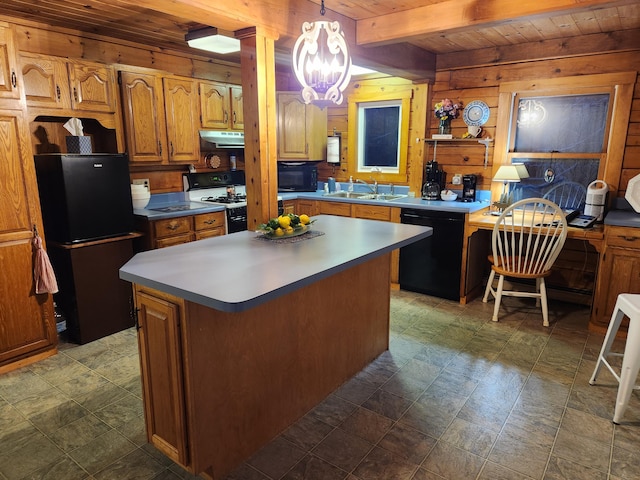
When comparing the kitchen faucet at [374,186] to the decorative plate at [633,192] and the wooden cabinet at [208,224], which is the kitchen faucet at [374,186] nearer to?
the wooden cabinet at [208,224]

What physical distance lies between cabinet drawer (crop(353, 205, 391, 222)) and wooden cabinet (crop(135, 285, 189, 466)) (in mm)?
2710

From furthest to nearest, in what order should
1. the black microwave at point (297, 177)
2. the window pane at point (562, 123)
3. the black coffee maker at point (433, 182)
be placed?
the black microwave at point (297, 177) < the black coffee maker at point (433, 182) < the window pane at point (562, 123)

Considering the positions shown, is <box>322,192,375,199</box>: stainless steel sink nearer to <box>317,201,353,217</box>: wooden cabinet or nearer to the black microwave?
<box>317,201,353,217</box>: wooden cabinet

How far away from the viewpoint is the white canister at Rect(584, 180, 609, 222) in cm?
337

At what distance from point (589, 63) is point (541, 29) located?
21.8 inches

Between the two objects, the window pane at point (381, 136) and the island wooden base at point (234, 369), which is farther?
the window pane at point (381, 136)

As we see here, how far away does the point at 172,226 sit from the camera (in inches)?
137

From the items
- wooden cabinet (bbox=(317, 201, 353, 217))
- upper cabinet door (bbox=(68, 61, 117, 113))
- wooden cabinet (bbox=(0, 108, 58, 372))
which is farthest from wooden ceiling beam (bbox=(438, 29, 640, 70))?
wooden cabinet (bbox=(0, 108, 58, 372))

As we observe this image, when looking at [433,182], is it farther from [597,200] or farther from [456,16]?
[456,16]

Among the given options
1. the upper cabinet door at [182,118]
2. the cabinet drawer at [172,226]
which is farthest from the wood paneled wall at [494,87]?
the cabinet drawer at [172,226]

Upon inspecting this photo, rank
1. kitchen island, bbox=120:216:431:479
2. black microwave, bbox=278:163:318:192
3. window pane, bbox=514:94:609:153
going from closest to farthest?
kitchen island, bbox=120:216:431:479, window pane, bbox=514:94:609:153, black microwave, bbox=278:163:318:192

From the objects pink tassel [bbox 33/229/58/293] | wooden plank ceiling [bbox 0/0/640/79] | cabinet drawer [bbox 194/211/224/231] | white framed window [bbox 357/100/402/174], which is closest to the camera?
wooden plank ceiling [bbox 0/0/640/79]

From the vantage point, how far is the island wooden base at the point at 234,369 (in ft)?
5.41

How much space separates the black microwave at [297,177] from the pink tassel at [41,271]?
2558 millimetres
